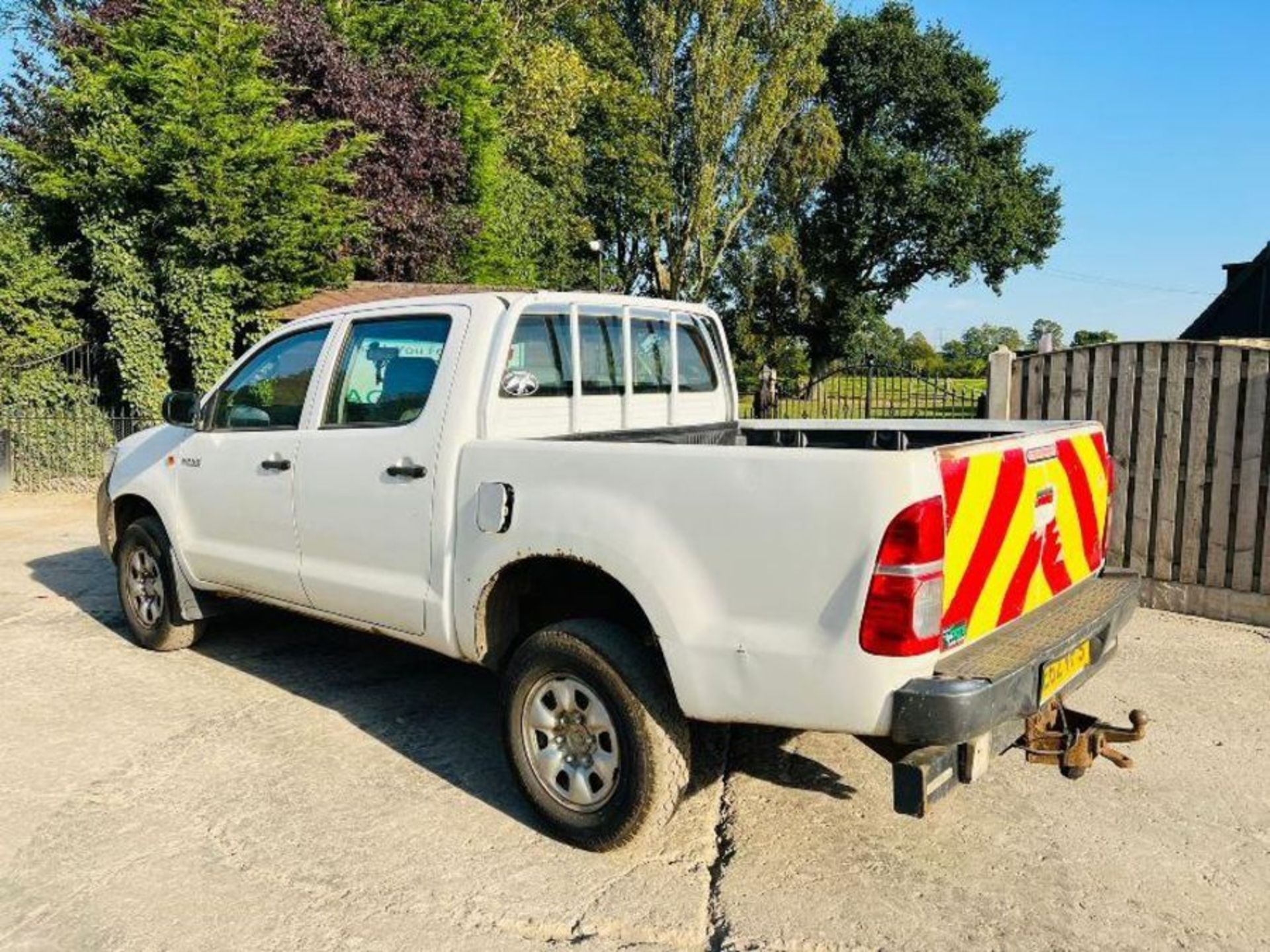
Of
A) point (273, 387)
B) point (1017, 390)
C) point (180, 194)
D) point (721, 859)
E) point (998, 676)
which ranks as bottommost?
point (721, 859)

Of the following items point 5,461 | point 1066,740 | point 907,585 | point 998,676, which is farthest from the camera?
point 5,461

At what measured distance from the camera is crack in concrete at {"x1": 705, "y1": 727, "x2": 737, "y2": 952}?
292cm

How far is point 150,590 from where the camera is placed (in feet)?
18.7

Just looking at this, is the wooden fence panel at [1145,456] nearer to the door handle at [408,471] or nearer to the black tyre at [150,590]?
the door handle at [408,471]

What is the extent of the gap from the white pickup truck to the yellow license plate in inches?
0.6

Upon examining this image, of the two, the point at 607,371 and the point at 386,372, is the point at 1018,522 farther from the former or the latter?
the point at 386,372

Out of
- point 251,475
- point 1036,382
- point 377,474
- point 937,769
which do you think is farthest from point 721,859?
point 1036,382

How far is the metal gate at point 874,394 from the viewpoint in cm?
1266

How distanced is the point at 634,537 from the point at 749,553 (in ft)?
1.40

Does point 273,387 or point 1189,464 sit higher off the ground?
point 273,387

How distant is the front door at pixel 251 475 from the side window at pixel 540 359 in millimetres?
1133

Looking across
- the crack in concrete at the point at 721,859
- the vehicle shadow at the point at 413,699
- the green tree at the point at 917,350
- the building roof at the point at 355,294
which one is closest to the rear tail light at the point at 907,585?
the crack in concrete at the point at 721,859

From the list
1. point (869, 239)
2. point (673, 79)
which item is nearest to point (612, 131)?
point (673, 79)

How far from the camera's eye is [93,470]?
1334cm
